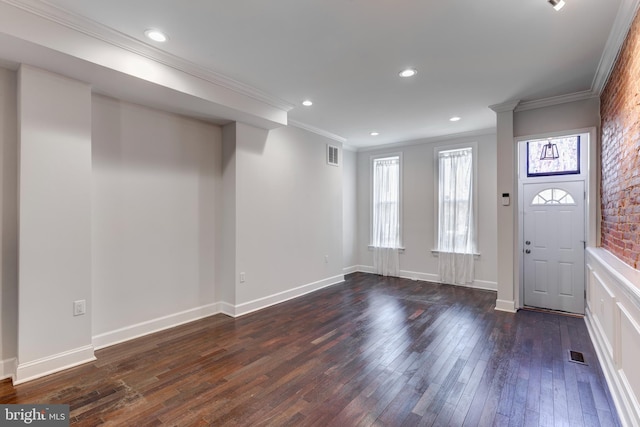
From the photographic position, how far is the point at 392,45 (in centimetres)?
273

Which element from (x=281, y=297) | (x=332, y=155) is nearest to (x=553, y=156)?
(x=332, y=155)

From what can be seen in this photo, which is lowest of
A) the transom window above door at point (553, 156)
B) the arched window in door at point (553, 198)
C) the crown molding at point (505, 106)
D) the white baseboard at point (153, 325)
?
the white baseboard at point (153, 325)

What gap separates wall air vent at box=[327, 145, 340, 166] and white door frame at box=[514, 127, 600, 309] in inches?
118

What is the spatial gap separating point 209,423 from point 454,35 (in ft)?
11.4

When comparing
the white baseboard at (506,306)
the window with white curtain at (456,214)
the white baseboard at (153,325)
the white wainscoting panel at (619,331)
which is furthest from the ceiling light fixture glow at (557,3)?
the white baseboard at (153,325)

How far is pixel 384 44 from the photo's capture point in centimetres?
272

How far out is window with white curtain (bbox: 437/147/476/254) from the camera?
18.5 ft

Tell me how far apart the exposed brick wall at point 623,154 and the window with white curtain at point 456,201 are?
224 cm

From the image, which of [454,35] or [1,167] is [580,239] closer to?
[454,35]

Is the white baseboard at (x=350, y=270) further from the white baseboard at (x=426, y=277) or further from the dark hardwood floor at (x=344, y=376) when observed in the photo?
the dark hardwood floor at (x=344, y=376)

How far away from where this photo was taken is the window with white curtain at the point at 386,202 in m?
6.53

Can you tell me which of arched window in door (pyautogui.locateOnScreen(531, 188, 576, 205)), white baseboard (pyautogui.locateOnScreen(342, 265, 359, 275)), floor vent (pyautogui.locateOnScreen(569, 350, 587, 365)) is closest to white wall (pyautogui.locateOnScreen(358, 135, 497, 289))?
arched window in door (pyautogui.locateOnScreen(531, 188, 576, 205))

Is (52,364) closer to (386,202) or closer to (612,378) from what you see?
(612,378)

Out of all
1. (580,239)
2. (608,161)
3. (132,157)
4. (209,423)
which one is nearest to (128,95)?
(132,157)
